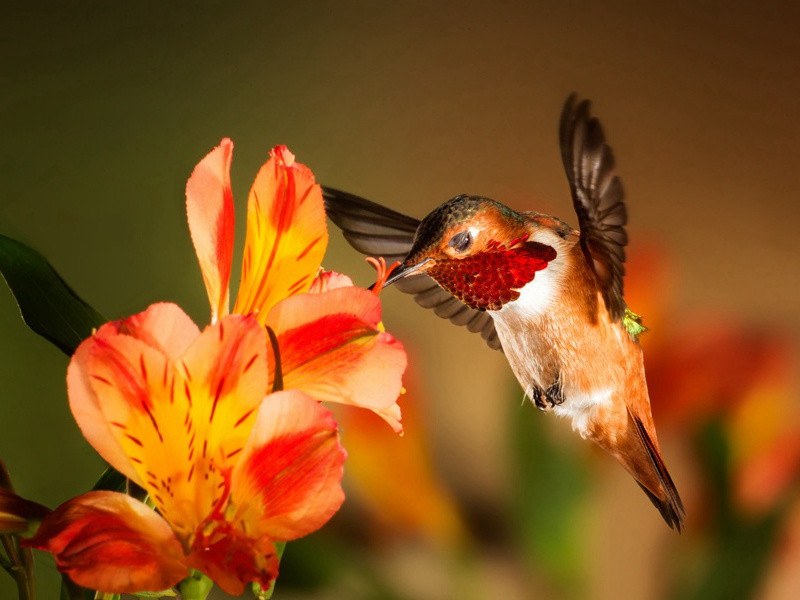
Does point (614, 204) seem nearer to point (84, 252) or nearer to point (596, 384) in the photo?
point (596, 384)

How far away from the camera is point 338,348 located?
0.44m

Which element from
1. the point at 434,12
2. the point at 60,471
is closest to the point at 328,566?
the point at 60,471

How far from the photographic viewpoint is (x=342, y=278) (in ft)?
1.79

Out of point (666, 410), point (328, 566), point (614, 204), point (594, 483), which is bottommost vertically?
point (328, 566)

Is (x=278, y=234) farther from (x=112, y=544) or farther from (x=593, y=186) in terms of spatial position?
(x=593, y=186)

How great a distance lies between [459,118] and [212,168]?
1.61 ft

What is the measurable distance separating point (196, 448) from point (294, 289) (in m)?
0.13

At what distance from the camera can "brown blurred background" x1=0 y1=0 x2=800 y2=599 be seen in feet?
2.88

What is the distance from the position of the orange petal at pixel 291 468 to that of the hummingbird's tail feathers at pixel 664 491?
0.50 meters

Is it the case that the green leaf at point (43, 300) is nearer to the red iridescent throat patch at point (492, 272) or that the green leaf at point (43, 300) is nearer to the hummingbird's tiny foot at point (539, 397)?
the red iridescent throat patch at point (492, 272)

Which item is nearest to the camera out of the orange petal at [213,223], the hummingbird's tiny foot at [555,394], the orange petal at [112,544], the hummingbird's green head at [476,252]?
the orange petal at [112,544]

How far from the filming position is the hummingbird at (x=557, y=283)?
68 centimetres

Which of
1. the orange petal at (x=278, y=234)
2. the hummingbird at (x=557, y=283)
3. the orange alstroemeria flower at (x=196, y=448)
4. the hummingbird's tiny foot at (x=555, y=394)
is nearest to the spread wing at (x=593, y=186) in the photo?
the hummingbird at (x=557, y=283)


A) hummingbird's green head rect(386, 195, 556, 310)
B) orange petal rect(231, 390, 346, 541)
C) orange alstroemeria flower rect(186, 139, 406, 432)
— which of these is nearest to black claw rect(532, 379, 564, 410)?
hummingbird's green head rect(386, 195, 556, 310)
